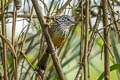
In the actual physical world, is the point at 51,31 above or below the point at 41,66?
above

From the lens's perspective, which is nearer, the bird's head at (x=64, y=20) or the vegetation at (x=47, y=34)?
the vegetation at (x=47, y=34)

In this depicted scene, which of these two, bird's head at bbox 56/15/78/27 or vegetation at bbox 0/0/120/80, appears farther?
bird's head at bbox 56/15/78/27

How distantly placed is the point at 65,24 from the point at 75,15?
2.28 feet

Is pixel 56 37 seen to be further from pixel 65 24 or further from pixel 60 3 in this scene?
pixel 60 3

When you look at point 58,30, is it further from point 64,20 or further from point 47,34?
point 47,34

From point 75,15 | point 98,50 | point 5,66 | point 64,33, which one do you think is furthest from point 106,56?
point 98,50

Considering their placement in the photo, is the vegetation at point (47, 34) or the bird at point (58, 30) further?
the bird at point (58, 30)

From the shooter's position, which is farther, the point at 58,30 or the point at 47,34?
the point at 58,30

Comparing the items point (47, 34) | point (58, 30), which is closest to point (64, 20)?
point (58, 30)

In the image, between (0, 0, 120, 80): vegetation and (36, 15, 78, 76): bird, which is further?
(36, 15, 78, 76): bird

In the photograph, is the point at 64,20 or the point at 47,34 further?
the point at 64,20

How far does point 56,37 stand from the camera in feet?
6.59

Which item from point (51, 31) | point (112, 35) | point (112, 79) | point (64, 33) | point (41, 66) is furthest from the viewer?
point (112, 79)

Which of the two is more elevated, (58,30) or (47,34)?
(47,34)
